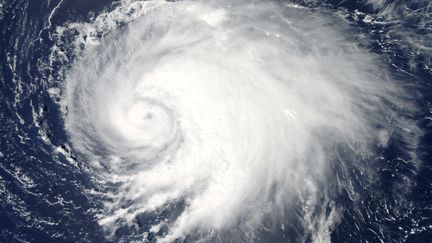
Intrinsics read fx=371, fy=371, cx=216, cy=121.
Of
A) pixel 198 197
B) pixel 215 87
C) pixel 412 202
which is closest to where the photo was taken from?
pixel 412 202

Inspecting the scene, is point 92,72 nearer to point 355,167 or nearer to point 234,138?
point 234,138

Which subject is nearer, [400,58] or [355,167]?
[355,167]

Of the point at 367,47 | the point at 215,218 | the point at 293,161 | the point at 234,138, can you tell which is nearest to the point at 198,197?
the point at 215,218

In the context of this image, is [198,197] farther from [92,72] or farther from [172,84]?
[92,72]

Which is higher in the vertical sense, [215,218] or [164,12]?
[164,12]

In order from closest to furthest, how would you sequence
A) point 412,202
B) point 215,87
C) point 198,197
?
point 412,202, point 198,197, point 215,87

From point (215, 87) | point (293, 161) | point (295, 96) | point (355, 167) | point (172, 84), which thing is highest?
point (172, 84)
